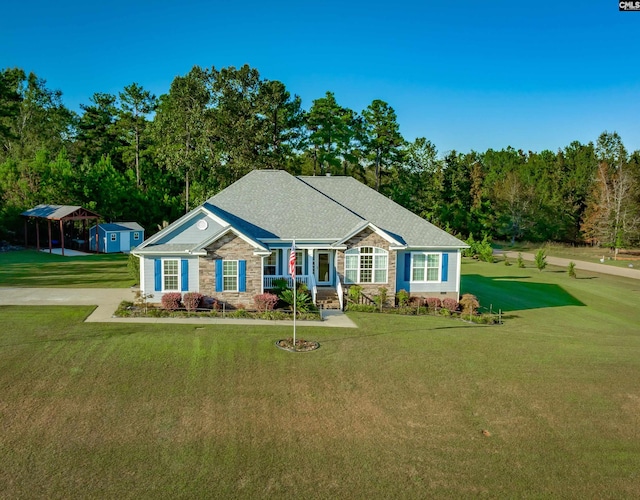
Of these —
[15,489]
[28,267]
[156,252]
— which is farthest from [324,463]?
[28,267]

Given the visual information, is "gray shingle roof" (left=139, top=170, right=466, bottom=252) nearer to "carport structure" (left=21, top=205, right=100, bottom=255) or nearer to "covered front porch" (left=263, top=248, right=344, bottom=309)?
"covered front porch" (left=263, top=248, right=344, bottom=309)

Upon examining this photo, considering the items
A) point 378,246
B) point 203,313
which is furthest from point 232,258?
point 378,246

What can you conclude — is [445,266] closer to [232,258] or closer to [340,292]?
[340,292]

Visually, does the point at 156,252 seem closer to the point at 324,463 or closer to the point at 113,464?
the point at 113,464

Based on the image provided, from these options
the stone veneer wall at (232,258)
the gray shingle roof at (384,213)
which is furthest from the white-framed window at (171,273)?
the gray shingle roof at (384,213)

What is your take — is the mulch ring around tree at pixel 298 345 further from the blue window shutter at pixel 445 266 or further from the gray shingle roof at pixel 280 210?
the blue window shutter at pixel 445 266

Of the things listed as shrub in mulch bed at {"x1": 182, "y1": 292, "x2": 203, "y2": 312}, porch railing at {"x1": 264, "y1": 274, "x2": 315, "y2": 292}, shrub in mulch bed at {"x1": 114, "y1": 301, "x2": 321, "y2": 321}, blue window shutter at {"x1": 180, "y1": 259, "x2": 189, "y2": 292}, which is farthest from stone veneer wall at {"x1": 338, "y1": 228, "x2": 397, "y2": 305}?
blue window shutter at {"x1": 180, "y1": 259, "x2": 189, "y2": 292}
